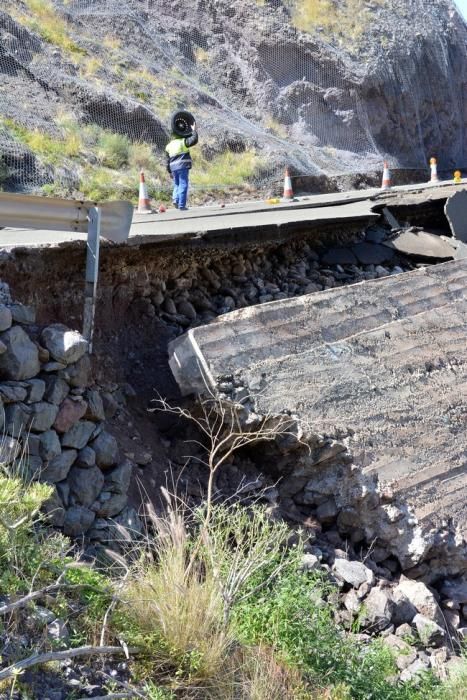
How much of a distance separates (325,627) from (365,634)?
2.48 feet

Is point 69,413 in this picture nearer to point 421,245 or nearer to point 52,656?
point 52,656

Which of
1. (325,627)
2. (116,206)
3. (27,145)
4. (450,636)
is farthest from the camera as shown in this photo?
(27,145)

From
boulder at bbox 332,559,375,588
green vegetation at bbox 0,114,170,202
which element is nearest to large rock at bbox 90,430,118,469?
boulder at bbox 332,559,375,588

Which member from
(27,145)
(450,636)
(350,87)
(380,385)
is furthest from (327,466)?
(350,87)

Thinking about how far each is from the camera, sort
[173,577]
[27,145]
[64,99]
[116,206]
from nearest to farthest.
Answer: [173,577], [116,206], [27,145], [64,99]

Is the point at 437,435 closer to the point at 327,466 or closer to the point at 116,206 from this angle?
the point at 327,466

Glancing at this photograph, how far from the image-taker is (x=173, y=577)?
3781mm

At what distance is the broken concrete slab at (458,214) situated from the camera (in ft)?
30.9

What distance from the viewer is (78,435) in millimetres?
4965

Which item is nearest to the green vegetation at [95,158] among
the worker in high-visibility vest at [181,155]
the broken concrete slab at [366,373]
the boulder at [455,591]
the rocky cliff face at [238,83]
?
the rocky cliff face at [238,83]

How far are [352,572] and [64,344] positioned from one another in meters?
2.34

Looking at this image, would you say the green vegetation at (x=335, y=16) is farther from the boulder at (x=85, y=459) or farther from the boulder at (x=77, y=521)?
the boulder at (x=77, y=521)

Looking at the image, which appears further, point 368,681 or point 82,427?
point 82,427

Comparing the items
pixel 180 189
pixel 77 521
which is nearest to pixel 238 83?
pixel 180 189
